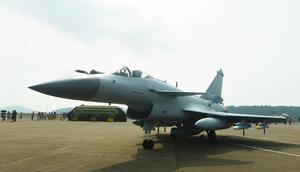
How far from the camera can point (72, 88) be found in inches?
284

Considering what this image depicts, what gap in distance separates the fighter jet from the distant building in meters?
33.1

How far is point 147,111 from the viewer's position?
10.6 metres

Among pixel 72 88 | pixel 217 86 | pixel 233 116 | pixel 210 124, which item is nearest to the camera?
pixel 72 88

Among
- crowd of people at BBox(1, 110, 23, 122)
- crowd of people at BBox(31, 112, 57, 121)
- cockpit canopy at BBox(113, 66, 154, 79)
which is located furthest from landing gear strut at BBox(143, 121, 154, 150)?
crowd of people at BBox(31, 112, 57, 121)

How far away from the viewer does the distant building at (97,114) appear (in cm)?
4681

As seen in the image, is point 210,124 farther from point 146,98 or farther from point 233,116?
point 146,98

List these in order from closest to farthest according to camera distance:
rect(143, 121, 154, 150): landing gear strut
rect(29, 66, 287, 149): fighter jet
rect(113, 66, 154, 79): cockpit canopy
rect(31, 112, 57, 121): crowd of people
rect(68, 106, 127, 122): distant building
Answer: rect(29, 66, 287, 149): fighter jet < rect(113, 66, 154, 79): cockpit canopy < rect(143, 121, 154, 150): landing gear strut < rect(68, 106, 127, 122): distant building < rect(31, 112, 57, 121): crowd of people

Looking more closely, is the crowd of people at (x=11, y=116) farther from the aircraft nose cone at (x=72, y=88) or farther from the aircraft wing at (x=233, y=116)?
the aircraft nose cone at (x=72, y=88)

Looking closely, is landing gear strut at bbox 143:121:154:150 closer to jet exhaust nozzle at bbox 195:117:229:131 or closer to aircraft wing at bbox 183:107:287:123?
jet exhaust nozzle at bbox 195:117:229:131

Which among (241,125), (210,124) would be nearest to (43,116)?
(241,125)

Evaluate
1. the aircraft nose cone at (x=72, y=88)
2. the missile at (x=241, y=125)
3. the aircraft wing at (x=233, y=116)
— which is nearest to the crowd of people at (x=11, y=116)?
the aircraft wing at (x=233, y=116)

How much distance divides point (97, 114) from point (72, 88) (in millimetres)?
41117

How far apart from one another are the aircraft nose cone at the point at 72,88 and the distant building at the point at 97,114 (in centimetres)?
3894

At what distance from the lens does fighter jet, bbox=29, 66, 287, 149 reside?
7.46 metres
